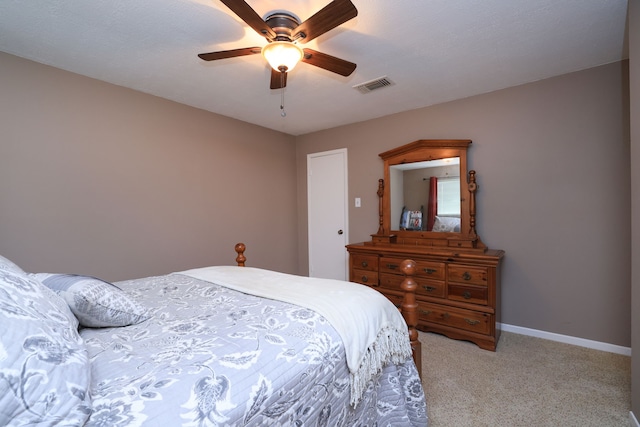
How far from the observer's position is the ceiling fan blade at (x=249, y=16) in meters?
1.35

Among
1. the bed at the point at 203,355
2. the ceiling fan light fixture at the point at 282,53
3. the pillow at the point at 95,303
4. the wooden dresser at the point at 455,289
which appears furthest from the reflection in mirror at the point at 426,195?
the pillow at the point at 95,303

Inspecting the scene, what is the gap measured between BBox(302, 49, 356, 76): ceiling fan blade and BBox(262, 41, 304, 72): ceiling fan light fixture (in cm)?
7

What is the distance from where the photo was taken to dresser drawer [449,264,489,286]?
256 cm

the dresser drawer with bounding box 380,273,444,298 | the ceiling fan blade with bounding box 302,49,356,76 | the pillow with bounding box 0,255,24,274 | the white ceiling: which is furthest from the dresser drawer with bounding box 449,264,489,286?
the pillow with bounding box 0,255,24,274

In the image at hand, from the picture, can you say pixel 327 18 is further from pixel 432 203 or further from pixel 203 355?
pixel 432 203

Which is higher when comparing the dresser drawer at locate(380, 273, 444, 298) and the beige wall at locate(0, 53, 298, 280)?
the beige wall at locate(0, 53, 298, 280)

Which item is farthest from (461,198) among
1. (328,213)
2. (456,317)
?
(328,213)

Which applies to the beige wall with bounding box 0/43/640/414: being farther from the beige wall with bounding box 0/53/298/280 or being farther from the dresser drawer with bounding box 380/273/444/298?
the dresser drawer with bounding box 380/273/444/298

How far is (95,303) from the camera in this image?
1117 mm

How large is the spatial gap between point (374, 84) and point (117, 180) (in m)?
2.54

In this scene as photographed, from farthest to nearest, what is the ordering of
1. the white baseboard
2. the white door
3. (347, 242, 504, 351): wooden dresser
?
the white door < (347, 242, 504, 351): wooden dresser < the white baseboard

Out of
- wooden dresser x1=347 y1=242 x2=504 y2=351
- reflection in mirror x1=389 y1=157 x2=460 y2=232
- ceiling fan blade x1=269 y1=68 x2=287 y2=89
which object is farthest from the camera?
reflection in mirror x1=389 y1=157 x2=460 y2=232

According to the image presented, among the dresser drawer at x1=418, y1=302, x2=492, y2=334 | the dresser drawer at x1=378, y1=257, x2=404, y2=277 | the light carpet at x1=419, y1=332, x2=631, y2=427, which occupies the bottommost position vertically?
the light carpet at x1=419, y1=332, x2=631, y2=427

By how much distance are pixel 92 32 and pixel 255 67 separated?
3.54 feet
